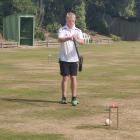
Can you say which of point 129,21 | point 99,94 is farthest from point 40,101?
point 129,21

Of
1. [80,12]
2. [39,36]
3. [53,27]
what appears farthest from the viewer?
[80,12]

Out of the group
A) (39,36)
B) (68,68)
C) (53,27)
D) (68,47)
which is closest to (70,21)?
(68,47)

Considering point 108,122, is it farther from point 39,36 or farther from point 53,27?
point 53,27

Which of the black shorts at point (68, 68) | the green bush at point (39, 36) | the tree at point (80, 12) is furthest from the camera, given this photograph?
the tree at point (80, 12)

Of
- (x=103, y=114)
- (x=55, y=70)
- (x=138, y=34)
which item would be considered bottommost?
(x=138, y=34)

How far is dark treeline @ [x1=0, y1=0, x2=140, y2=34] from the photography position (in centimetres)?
7006

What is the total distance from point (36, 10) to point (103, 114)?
6286cm

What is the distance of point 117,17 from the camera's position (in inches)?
3565

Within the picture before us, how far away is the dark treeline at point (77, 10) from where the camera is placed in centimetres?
7006

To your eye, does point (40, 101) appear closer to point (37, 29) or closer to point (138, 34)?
point (37, 29)

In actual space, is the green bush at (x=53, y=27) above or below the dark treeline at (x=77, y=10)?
below

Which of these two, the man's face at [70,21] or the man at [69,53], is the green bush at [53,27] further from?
the man's face at [70,21]

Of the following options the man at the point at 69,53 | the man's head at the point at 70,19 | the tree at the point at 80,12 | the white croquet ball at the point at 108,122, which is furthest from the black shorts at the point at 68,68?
the tree at the point at 80,12

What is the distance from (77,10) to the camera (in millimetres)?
80062
